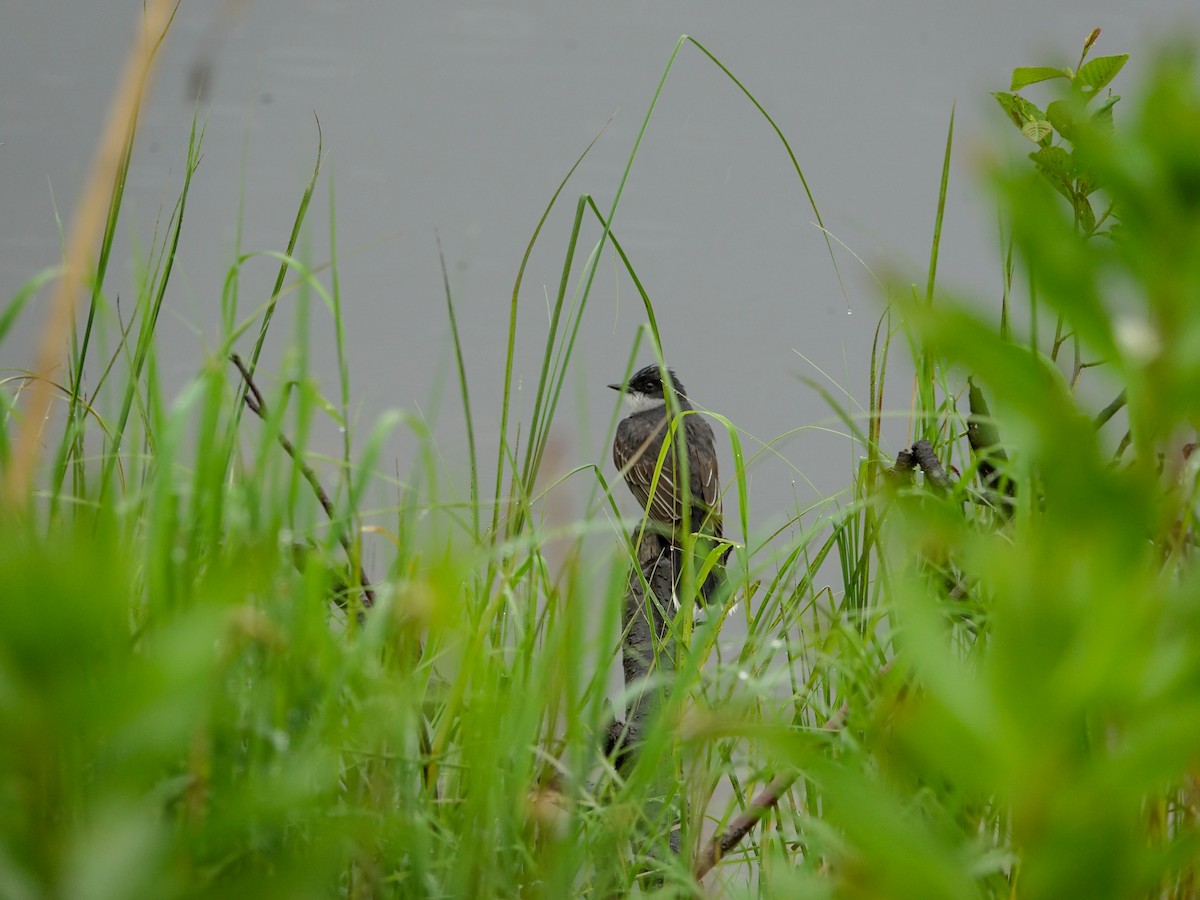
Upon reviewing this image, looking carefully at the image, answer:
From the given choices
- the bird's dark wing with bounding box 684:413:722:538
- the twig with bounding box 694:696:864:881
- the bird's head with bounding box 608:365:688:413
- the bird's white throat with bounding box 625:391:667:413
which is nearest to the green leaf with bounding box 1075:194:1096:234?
the twig with bounding box 694:696:864:881

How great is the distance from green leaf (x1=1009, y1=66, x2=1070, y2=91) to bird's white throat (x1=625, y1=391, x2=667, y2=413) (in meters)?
1.91

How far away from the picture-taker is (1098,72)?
0.73 meters

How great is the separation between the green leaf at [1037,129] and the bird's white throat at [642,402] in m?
1.91

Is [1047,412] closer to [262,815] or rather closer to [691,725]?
[262,815]

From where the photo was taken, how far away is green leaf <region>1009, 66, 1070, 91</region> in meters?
0.78

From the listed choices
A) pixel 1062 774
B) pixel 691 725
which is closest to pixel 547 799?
pixel 691 725

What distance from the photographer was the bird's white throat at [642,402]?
2.73 metres

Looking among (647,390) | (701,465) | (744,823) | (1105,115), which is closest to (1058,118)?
(1105,115)

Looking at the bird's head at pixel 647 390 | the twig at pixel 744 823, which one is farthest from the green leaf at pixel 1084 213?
the bird's head at pixel 647 390

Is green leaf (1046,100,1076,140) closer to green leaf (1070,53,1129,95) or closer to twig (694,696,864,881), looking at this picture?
green leaf (1070,53,1129,95)

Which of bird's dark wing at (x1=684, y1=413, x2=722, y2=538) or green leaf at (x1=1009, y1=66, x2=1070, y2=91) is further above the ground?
green leaf at (x1=1009, y1=66, x2=1070, y2=91)

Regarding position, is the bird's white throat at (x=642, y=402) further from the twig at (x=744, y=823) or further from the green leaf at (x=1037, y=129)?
the twig at (x=744, y=823)

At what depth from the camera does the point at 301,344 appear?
473 millimetres

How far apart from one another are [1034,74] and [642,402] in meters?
2.01
